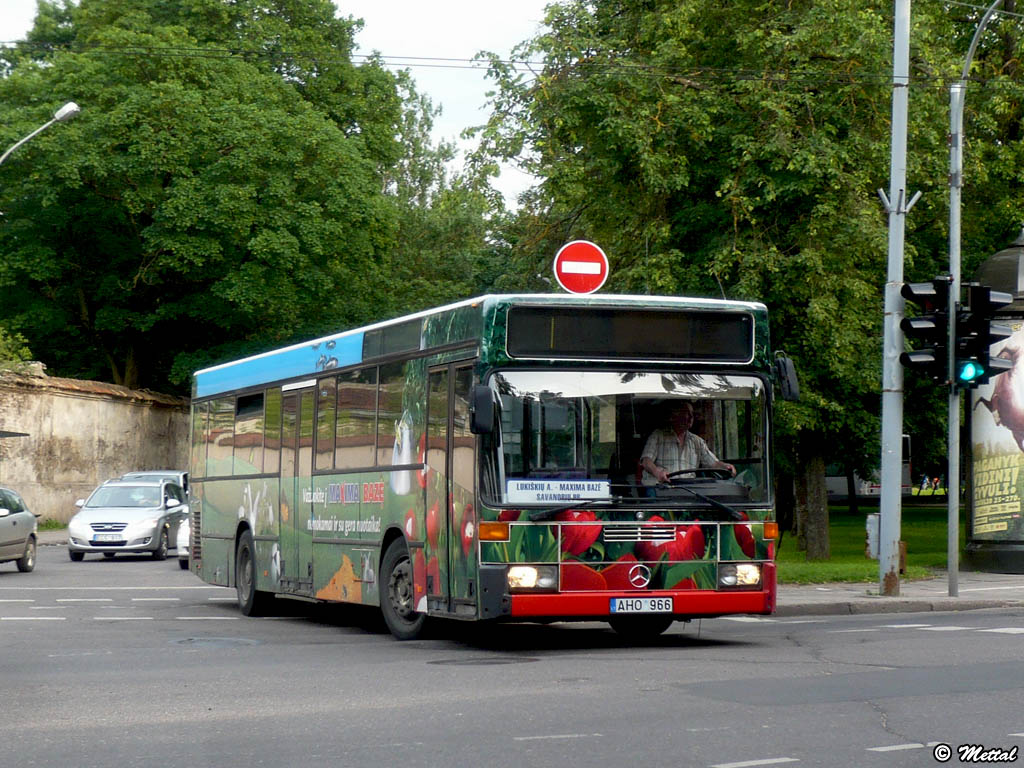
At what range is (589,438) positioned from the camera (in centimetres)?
1274

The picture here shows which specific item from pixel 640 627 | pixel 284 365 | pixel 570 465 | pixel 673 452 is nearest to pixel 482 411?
pixel 570 465

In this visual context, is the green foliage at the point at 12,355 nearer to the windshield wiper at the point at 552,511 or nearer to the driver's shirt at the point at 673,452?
the windshield wiper at the point at 552,511

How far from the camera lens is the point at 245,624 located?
17.3 m

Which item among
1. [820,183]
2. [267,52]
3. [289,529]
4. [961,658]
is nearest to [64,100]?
[267,52]

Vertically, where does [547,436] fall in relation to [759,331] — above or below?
below

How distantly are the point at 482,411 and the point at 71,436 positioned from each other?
114ft

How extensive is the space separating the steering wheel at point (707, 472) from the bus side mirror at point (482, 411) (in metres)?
1.66

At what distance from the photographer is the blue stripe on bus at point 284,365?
16.0 m

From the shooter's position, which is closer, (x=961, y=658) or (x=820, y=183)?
(x=961, y=658)

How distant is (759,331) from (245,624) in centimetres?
681

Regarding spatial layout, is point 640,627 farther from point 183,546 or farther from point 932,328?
point 183,546

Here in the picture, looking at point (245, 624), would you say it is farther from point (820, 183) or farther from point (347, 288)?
point (347, 288)

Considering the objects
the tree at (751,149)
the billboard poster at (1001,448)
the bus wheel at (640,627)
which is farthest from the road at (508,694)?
the tree at (751,149)

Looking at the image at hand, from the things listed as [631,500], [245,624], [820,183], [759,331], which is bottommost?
[245,624]
